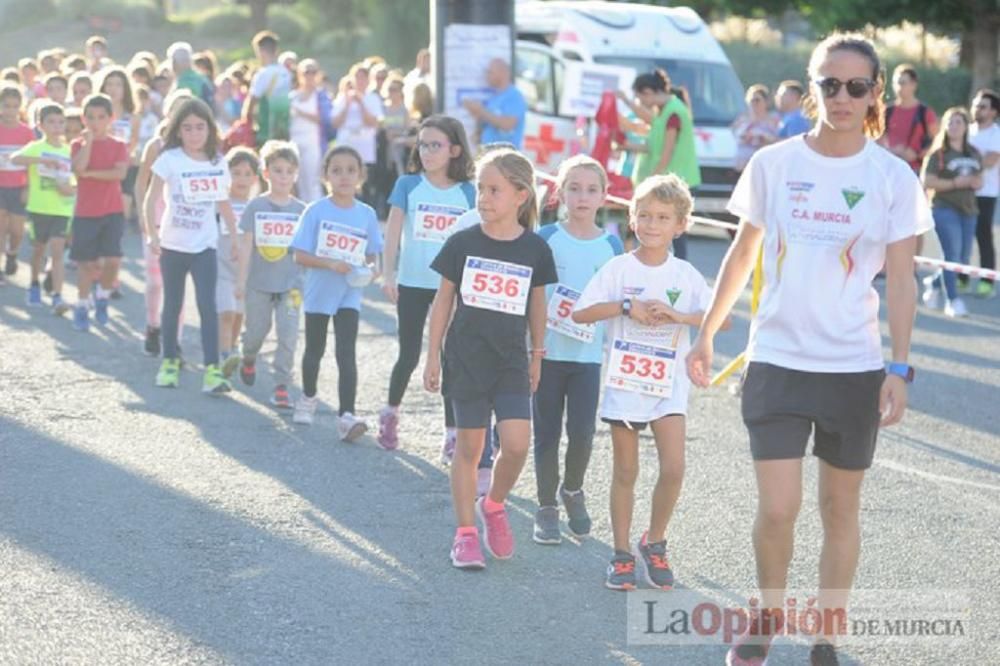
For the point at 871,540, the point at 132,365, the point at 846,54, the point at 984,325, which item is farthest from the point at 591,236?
the point at 984,325

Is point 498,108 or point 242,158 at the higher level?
point 498,108

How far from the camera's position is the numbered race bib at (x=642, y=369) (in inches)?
270

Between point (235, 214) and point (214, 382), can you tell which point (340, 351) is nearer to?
point (214, 382)

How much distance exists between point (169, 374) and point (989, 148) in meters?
8.32

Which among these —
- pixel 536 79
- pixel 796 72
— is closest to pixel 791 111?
pixel 536 79

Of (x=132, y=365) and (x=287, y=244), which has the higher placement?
(x=287, y=244)

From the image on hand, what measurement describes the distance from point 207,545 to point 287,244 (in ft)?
12.0

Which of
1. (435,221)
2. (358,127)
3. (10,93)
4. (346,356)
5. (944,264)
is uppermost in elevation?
(10,93)

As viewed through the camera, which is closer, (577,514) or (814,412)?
(814,412)

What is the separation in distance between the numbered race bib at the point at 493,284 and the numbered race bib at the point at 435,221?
1923mm

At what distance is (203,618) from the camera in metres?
6.20

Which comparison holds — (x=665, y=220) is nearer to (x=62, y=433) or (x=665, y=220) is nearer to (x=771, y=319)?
(x=771, y=319)

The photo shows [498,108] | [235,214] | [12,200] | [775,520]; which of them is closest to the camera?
[775,520]

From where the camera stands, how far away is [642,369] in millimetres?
6891
